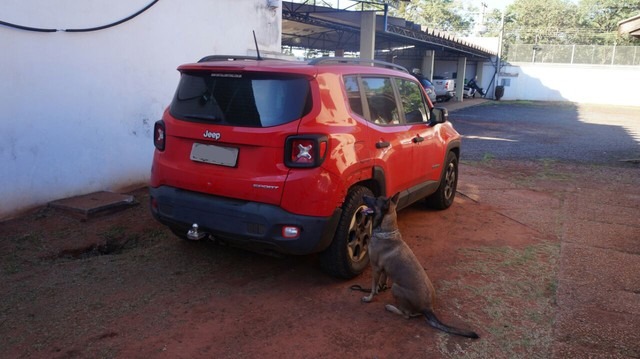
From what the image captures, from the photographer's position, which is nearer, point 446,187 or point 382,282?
point 382,282

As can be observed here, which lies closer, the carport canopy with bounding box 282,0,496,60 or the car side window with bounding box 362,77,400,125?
the car side window with bounding box 362,77,400,125

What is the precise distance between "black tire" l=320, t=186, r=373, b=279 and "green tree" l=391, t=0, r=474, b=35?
194 feet

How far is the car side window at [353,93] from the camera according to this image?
4234mm

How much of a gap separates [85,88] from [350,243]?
162 inches

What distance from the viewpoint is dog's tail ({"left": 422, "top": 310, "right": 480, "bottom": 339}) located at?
337 centimetres

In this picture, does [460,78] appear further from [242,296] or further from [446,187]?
[242,296]

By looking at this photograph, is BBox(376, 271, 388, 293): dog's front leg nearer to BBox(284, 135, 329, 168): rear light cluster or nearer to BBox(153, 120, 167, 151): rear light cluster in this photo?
BBox(284, 135, 329, 168): rear light cluster

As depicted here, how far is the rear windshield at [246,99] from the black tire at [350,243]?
0.88 m

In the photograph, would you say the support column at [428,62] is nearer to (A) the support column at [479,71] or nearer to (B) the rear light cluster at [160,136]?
(A) the support column at [479,71]

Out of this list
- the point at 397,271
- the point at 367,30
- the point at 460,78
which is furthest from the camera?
the point at 460,78

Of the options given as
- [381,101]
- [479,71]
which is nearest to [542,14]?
[479,71]

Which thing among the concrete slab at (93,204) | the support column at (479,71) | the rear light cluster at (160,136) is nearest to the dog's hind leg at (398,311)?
the rear light cluster at (160,136)

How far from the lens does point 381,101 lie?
477 centimetres

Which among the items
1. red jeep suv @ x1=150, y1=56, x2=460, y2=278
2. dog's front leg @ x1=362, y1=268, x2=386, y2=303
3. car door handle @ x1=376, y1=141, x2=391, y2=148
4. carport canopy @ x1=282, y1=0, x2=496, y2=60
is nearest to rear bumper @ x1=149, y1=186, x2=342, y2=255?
red jeep suv @ x1=150, y1=56, x2=460, y2=278
